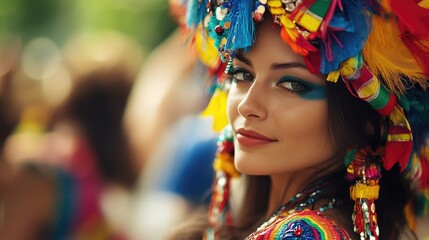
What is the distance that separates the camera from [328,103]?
2012mm

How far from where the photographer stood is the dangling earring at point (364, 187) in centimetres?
200

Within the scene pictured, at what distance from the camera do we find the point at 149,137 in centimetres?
387

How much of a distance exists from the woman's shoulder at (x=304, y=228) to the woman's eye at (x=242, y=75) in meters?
0.38

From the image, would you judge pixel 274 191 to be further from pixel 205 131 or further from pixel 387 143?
pixel 205 131

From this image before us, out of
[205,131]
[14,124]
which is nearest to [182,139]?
[205,131]

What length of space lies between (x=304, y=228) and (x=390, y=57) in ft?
1.54

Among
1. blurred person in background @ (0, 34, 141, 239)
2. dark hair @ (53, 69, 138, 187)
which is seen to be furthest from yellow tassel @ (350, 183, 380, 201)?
dark hair @ (53, 69, 138, 187)

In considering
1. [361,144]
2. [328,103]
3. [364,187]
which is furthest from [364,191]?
[328,103]

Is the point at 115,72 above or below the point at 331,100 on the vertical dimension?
below

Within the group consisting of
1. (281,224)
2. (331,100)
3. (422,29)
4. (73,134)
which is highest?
(422,29)

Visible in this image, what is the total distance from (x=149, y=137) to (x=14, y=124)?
0.64 metres

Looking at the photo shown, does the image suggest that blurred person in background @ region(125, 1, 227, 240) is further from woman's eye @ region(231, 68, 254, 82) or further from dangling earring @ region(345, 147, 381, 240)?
dangling earring @ region(345, 147, 381, 240)

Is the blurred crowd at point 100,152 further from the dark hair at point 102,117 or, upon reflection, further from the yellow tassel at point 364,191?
the yellow tassel at point 364,191

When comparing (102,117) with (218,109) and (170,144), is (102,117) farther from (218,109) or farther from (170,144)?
(218,109)
